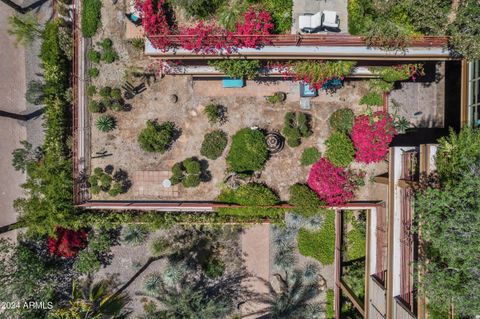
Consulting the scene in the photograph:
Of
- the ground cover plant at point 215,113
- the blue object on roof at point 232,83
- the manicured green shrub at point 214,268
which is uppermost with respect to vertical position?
the blue object on roof at point 232,83

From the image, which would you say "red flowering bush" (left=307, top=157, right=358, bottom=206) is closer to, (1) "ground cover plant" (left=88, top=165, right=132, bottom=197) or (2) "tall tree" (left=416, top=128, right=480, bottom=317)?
(2) "tall tree" (left=416, top=128, right=480, bottom=317)

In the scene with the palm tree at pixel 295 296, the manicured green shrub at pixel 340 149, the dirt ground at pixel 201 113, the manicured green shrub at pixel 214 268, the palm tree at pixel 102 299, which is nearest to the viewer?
the manicured green shrub at pixel 340 149

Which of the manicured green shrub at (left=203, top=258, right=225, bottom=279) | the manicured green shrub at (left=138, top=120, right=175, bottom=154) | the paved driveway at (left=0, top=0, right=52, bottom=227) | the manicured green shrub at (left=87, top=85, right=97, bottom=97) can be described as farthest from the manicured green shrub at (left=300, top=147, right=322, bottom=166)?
the paved driveway at (left=0, top=0, right=52, bottom=227)

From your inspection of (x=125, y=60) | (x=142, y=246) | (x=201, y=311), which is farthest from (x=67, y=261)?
(x=125, y=60)

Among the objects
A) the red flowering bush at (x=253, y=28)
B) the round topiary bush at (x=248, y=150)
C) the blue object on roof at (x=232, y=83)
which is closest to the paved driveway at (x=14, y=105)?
the blue object on roof at (x=232, y=83)

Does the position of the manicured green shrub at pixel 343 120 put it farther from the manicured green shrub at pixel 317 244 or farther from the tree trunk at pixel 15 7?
the tree trunk at pixel 15 7

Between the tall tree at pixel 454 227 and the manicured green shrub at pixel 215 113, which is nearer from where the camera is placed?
the tall tree at pixel 454 227
